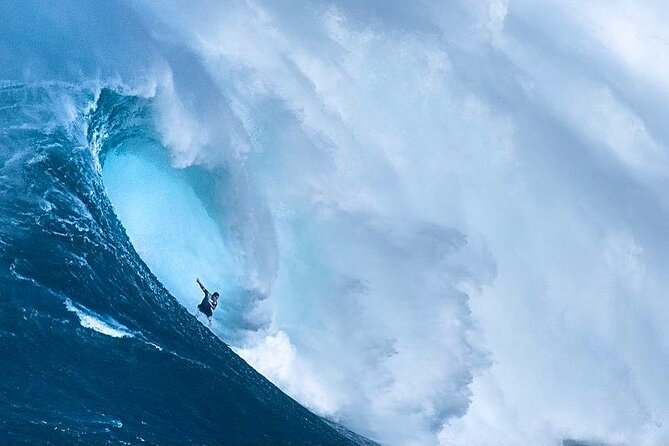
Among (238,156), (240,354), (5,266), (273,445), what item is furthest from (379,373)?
(5,266)

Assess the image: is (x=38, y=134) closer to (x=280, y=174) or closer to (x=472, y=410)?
(x=280, y=174)

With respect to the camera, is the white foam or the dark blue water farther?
the white foam

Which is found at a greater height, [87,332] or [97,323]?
[97,323]

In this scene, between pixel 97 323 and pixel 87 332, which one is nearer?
pixel 87 332

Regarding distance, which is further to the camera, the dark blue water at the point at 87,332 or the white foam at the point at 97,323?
the white foam at the point at 97,323
